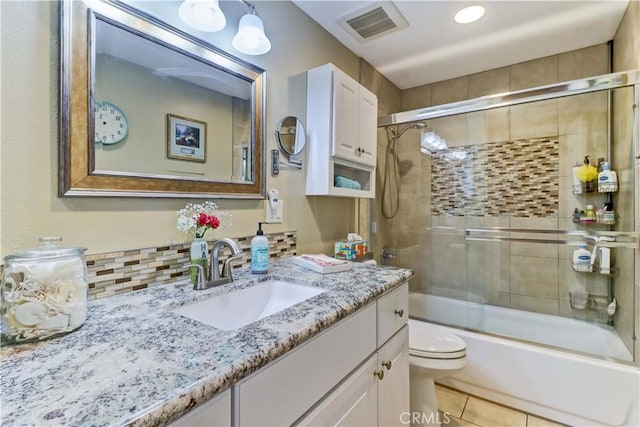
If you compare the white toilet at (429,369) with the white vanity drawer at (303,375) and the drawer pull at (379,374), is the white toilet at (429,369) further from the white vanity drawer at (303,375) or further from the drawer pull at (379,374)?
the white vanity drawer at (303,375)

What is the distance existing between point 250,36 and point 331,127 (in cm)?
61

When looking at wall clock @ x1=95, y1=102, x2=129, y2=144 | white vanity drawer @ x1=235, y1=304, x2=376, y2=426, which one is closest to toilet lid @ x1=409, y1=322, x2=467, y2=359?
white vanity drawer @ x1=235, y1=304, x2=376, y2=426

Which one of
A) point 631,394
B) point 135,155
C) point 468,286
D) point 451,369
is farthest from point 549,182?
point 135,155

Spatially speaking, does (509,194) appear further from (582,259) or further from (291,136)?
(291,136)

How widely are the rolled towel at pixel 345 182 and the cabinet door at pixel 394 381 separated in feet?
2.91

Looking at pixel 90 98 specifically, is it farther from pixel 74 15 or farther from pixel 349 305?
pixel 349 305

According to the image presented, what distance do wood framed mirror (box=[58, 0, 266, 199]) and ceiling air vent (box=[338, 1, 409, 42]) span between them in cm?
83

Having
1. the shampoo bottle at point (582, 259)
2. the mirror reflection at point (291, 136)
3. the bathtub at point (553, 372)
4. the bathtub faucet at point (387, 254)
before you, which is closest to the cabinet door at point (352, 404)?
the mirror reflection at point (291, 136)

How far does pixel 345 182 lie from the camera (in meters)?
1.84

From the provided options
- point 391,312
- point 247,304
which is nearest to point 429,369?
point 391,312

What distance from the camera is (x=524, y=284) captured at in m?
2.36

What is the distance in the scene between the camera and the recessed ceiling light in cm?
173

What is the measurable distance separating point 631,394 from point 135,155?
251 cm

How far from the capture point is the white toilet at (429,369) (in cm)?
146
